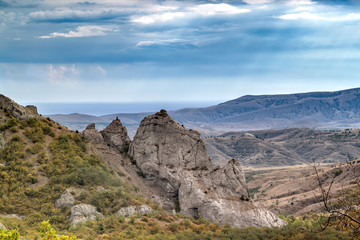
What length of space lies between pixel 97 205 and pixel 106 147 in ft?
47.1

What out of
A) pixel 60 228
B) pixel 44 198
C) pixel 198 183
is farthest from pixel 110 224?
pixel 198 183

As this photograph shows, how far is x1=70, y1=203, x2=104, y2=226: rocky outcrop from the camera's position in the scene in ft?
89.9

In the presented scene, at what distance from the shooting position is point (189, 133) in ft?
146

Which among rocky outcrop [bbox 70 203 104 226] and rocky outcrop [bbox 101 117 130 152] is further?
rocky outcrop [bbox 101 117 130 152]

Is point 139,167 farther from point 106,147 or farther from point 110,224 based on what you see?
point 110,224

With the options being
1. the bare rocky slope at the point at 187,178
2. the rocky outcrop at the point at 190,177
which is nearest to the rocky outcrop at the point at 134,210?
the bare rocky slope at the point at 187,178

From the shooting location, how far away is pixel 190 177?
38.9 m

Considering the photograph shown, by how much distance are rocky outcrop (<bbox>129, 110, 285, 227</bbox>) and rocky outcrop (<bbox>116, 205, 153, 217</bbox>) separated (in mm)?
5624

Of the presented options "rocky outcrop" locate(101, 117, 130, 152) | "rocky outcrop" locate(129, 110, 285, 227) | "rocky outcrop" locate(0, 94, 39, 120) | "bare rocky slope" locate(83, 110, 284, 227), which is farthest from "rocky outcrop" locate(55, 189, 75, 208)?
"rocky outcrop" locate(0, 94, 39, 120)

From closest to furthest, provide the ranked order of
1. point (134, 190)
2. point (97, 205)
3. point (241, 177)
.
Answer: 1. point (97, 205)
2. point (134, 190)
3. point (241, 177)

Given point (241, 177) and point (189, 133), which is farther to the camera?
point (189, 133)

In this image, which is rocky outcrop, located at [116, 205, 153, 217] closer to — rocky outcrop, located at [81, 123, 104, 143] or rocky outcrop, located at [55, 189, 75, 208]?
rocky outcrop, located at [55, 189, 75, 208]

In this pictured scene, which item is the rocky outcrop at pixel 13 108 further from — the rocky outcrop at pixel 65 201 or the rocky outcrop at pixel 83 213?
the rocky outcrop at pixel 83 213

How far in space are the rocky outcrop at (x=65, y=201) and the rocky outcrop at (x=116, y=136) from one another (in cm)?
1484
